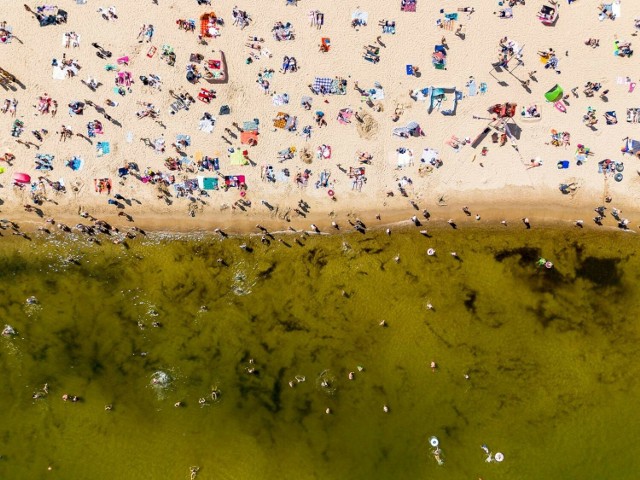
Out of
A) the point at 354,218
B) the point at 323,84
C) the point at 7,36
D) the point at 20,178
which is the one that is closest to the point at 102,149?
the point at 20,178

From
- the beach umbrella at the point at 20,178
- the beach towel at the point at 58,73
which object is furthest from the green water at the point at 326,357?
the beach towel at the point at 58,73

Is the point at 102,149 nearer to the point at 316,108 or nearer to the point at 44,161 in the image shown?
the point at 44,161

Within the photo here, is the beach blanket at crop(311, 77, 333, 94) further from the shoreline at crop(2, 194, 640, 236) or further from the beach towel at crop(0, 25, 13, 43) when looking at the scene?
the beach towel at crop(0, 25, 13, 43)

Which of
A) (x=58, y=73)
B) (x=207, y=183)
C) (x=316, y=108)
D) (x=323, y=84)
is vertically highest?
(x=323, y=84)

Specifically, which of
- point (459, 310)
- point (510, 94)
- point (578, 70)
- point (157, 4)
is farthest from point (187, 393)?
A: point (578, 70)

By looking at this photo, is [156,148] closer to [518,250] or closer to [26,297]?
[26,297]

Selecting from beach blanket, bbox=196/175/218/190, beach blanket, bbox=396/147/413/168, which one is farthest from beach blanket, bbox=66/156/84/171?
beach blanket, bbox=396/147/413/168

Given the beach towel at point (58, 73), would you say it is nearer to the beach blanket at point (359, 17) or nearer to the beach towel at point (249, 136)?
the beach towel at point (249, 136)

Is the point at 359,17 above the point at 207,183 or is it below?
above
